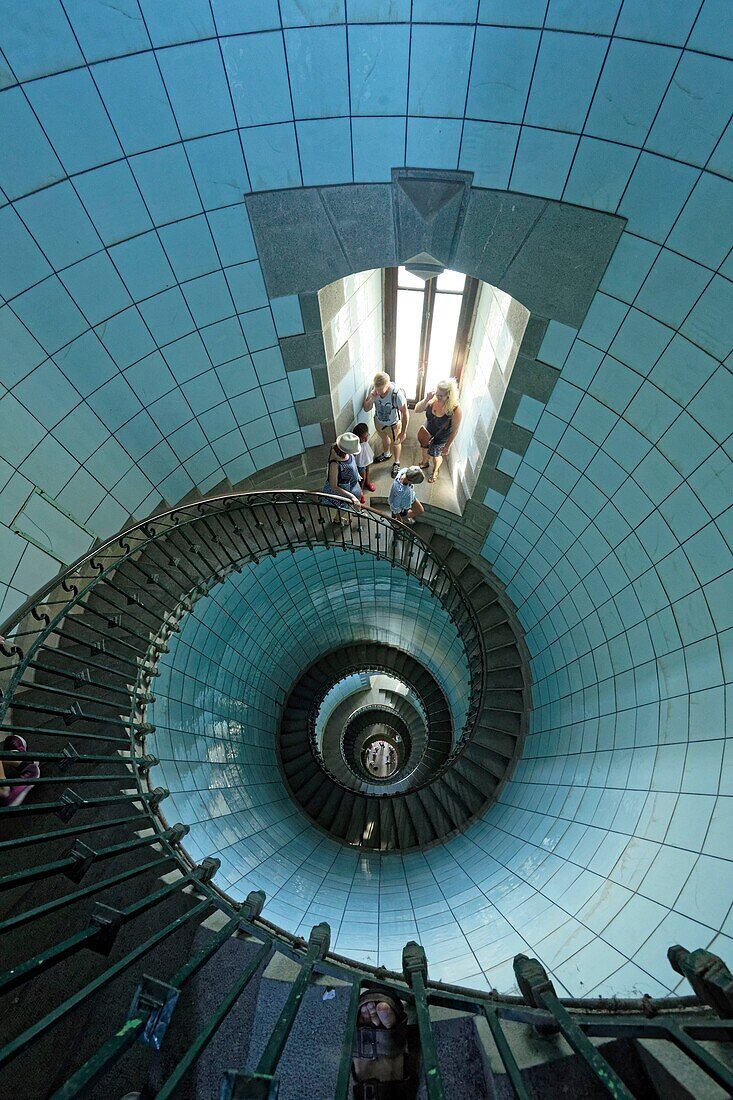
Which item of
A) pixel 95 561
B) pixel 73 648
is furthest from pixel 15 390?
pixel 73 648

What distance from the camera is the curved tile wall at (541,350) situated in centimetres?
276

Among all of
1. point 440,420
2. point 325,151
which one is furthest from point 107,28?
point 440,420

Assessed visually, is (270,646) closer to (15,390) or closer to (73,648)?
(73,648)

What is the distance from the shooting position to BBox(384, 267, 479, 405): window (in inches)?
240

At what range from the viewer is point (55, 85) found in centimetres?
278

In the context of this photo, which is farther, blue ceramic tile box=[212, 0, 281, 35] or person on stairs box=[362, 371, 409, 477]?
person on stairs box=[362, 371, 409, 477]

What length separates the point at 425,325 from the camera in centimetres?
655

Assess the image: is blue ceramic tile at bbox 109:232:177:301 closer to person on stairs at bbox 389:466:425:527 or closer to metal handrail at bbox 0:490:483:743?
metal handrail at bbox 0:490:483:743

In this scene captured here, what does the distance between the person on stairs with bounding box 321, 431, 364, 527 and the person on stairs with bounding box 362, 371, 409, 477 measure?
2.49 ft

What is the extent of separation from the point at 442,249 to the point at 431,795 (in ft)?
24.3

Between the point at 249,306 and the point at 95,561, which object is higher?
the point at 249,306

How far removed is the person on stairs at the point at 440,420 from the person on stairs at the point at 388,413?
0.31m

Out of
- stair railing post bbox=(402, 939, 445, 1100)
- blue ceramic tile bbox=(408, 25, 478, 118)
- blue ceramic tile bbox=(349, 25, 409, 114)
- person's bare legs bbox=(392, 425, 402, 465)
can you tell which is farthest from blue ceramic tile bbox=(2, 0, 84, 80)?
stair railing post bbox=(402, 939, 445, 1100)

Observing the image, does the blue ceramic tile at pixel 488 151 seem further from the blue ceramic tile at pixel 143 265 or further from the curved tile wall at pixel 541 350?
the blue ceramic tile at pixel 143 265
